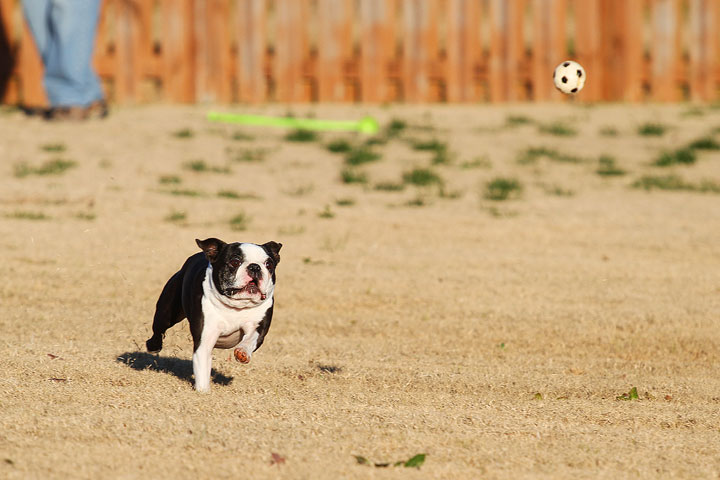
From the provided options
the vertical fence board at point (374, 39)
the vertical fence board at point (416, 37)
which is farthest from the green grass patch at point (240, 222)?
the vertical fence board at point (416, 37)

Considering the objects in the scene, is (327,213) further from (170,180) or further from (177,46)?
(177,46)

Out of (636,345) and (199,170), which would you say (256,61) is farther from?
(636,345)

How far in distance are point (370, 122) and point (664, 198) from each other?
3.88 meters

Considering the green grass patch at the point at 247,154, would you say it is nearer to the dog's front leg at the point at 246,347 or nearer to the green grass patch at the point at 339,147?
the green grass patch at the point at 339,147

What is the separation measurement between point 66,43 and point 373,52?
13.1ft

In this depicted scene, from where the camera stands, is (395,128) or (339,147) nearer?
(339,147)

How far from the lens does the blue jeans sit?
12.1 m

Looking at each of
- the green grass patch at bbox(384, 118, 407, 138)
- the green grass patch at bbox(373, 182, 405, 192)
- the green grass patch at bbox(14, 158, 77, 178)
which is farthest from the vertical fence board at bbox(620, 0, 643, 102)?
the green grass patch at bbox(14, 158, 77, 178)

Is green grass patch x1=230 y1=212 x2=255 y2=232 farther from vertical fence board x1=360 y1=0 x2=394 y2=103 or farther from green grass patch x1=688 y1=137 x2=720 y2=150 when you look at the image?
green grass patch x1=688 y1=137 x2=720 y2=150

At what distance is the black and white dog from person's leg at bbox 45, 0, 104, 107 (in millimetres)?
7567

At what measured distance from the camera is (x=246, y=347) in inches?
202

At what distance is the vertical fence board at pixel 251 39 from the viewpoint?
14.0m

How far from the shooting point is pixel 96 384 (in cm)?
537

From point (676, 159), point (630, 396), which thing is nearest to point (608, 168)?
point (676, 159)
